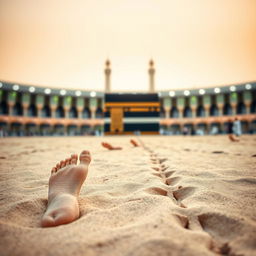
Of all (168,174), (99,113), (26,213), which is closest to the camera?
(26,213)

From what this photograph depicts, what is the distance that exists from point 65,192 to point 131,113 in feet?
75.1

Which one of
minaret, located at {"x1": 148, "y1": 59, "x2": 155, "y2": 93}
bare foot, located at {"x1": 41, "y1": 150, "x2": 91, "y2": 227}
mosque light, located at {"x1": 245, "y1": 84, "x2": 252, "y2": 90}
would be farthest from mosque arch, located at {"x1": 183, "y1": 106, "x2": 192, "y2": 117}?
bare foot, located at {"x1": 41, "y1": 150, "x2": 91, "y2": 227}

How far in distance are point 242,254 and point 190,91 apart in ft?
83.3

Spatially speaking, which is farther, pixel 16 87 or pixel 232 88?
pixel 232 88

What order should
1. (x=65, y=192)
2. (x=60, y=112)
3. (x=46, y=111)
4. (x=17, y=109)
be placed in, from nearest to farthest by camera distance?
(x=65, y=192)
(x=17, y=109)
(x=46, y=111)
(x=60, y=112)

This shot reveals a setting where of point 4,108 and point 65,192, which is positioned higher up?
point 4,108

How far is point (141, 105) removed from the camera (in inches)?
952

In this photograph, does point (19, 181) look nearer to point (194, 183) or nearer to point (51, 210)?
point (51, 210)

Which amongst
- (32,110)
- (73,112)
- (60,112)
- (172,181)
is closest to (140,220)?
(172,181)

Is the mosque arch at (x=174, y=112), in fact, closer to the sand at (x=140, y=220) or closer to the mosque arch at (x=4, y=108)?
the mosque arch at (x=4, y=108)

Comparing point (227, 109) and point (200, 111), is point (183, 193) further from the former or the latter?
point (227, 109)

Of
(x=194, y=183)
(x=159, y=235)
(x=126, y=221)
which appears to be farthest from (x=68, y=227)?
(x=194, y=183)

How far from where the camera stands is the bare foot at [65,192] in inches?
37.0

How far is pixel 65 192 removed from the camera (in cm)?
123
